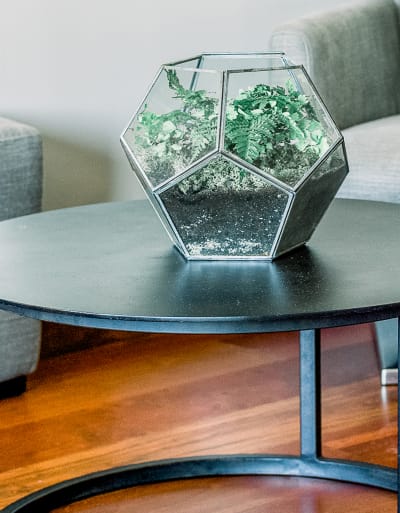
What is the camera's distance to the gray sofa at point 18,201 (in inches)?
84.7

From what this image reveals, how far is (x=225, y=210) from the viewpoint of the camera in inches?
56.8

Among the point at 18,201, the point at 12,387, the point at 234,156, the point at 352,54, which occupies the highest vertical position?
the point at 234,156

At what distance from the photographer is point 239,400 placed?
228 centimetres

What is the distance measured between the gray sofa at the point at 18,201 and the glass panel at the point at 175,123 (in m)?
0.70

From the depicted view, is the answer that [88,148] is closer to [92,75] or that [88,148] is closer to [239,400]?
[92,75]

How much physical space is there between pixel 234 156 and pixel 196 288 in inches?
7.4

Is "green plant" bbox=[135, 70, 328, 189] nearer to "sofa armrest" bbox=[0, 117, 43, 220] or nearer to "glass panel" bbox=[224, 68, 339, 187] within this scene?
"glass panel" bbox=[224, 68, 339, 187]

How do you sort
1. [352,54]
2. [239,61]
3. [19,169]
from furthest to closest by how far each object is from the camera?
[352,54], [19,169], [239,61]

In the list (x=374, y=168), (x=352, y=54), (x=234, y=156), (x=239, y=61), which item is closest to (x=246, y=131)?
(x=234, y=156)

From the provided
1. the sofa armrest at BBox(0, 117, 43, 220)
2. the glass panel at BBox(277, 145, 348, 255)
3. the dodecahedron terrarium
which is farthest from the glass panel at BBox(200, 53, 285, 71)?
the sofa armrest at BBox(0, 117, 43, 220)

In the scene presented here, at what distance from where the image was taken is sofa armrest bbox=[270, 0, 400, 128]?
2.63 metres

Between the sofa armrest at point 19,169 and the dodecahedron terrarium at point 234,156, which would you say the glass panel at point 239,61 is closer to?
the dodecahedron terrarium at point 234,156

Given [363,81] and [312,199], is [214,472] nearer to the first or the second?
[312,199]

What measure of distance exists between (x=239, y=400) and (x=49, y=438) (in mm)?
404
